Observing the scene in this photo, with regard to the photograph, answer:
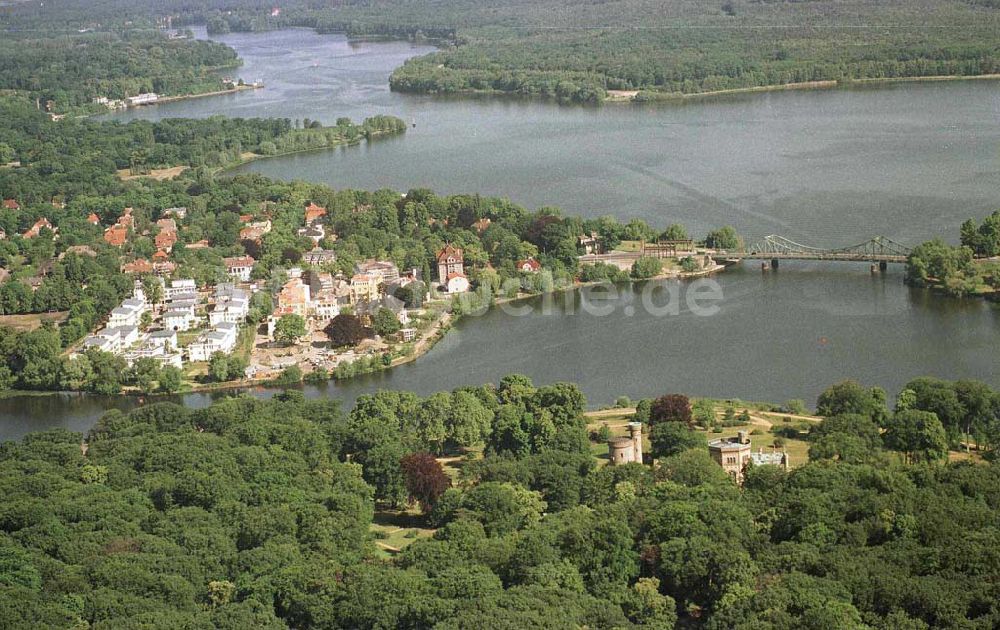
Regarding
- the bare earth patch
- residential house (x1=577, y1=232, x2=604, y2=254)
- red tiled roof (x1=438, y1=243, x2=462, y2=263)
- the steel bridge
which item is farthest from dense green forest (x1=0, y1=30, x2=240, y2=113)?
the steel bridge

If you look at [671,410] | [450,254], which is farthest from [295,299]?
[671,410]

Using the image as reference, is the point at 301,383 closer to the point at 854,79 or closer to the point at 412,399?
the point at 412,399

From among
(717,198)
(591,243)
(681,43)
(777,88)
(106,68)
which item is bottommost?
(591,243)

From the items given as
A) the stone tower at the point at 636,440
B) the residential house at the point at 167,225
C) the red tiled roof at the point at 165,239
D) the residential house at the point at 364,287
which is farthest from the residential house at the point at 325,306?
the stone tower at the point at 636,440

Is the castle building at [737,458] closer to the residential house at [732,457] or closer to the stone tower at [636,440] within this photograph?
the residential house at [732,457]

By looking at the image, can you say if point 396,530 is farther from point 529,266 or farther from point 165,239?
point 165,239
